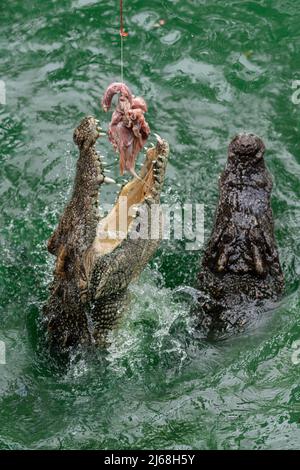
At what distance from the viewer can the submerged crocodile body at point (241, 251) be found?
24.4 feet

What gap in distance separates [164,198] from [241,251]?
1690 millimetres

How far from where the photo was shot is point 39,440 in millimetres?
6641

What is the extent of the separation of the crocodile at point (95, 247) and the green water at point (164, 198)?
0.28 m

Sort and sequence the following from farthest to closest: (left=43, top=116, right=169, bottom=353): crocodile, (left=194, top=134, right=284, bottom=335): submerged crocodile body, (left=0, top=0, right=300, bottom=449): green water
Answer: (left=194, top=134, right=284, bottom=335): submerged crocodile body, (left=0, top=0, right=300, bottom=449): green water, (left=43, top=116, right=169, bottom=353): crocodile

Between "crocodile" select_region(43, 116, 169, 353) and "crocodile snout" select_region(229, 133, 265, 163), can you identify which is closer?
"crocodile" select_region(43, 116, 169, 353)

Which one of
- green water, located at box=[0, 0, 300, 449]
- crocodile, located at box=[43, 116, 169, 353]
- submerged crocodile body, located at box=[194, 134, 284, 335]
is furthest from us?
submerged crocodile body, located at box=[194, 134, 284, 335]

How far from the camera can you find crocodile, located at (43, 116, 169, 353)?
21.6 feet

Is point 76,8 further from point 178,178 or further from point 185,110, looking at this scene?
point 178,178

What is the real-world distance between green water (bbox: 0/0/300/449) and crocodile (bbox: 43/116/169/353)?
28 centimetres

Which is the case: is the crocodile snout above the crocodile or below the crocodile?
above

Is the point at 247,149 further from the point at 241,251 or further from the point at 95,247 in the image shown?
the point at 95,247

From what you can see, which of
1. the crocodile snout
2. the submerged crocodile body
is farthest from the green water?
the crocodile snout

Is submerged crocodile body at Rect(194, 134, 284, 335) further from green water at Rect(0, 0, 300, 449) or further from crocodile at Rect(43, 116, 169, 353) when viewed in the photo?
crocodile at Rect(43, 116, 169, 353)

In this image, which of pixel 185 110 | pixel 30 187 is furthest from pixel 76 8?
pixel 30 187
